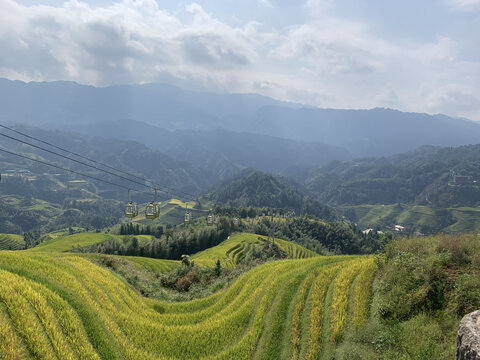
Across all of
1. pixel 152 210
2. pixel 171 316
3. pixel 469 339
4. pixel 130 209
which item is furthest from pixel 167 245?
pixel 469 339

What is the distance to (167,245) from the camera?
87.9 metres

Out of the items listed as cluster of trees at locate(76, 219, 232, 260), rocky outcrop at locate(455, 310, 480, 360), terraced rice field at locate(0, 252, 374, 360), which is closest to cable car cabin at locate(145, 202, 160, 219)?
terraced rice field at locate(0, 252, 374, 360)

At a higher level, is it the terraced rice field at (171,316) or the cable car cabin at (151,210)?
the cable car cabin at (151,210)

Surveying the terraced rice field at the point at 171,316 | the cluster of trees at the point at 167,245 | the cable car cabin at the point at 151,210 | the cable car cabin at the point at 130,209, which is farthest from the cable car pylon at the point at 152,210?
the cluster of trees at the point at 167,245

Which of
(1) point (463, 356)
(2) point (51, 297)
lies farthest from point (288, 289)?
(2) point (51, 297)

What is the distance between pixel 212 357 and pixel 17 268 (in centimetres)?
1341

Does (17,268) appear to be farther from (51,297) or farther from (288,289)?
(288,289)

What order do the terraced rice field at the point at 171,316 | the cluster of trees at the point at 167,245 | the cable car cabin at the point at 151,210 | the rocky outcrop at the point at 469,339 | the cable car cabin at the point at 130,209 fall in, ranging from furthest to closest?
the cluster of trees at the point at 167,245 → the cable car cabin at the point at 151,210 → the cable car cabin at the point at 130,209 → the terraced rice field at the point at 171,316 → the rocky outcrop at the point at 469,339

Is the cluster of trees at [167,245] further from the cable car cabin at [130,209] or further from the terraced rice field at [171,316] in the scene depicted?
the terraced rice field at [171,316]

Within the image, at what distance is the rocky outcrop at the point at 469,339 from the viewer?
815cm

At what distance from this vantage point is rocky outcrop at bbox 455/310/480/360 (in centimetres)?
815

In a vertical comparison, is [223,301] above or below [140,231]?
above

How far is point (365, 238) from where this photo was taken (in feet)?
521

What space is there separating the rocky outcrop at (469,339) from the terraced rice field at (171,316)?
649cm
